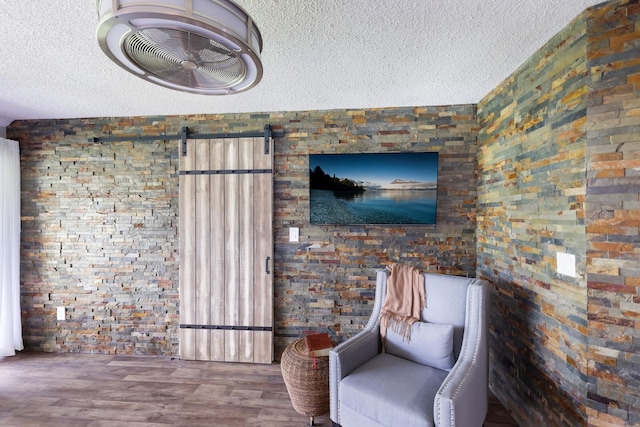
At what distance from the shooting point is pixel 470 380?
160 centimetres

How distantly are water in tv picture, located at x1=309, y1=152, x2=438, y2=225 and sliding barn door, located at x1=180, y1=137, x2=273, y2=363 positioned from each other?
51 cm

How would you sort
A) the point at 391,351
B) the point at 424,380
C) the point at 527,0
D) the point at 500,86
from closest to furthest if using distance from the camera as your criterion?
the point at 527,0 < the point at 424,380 < the point at 391,351 < the point at 500,86

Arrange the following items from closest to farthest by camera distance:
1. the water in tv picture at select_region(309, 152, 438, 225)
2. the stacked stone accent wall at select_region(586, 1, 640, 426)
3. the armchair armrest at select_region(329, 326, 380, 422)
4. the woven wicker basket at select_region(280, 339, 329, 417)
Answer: the stacked stone accent wall at select_region(586, 1, 640, 426) < the armchair armrest at select_region(329, 326, 380, 422) < the woven wicker basket at select_region(280, 339, 329, 417) < the water in tv picture at select_region(309, 152, 438, 225)

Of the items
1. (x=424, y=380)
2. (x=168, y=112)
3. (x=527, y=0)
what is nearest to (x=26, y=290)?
(x=168, y=112)

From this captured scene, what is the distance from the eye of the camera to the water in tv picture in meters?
2.64

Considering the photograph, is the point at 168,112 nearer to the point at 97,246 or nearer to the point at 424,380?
the point at 97,246

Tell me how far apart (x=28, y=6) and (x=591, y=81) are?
2.79m

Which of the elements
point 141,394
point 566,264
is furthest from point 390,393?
point 141,394

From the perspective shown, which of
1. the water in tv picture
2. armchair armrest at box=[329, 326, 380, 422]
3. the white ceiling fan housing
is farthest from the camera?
the water in tv picture

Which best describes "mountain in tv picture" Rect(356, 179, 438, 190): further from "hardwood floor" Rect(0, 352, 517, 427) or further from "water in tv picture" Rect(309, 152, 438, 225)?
"hardwood floor" Rect(0, 352, 517, 427)

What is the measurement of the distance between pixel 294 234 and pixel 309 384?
1299mm

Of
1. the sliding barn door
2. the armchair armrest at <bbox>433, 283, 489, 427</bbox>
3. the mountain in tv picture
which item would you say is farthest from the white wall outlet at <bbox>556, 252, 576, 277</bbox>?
the sliding barn door

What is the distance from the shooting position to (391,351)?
2086mm

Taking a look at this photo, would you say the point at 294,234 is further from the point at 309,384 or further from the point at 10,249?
the point at 10,249
